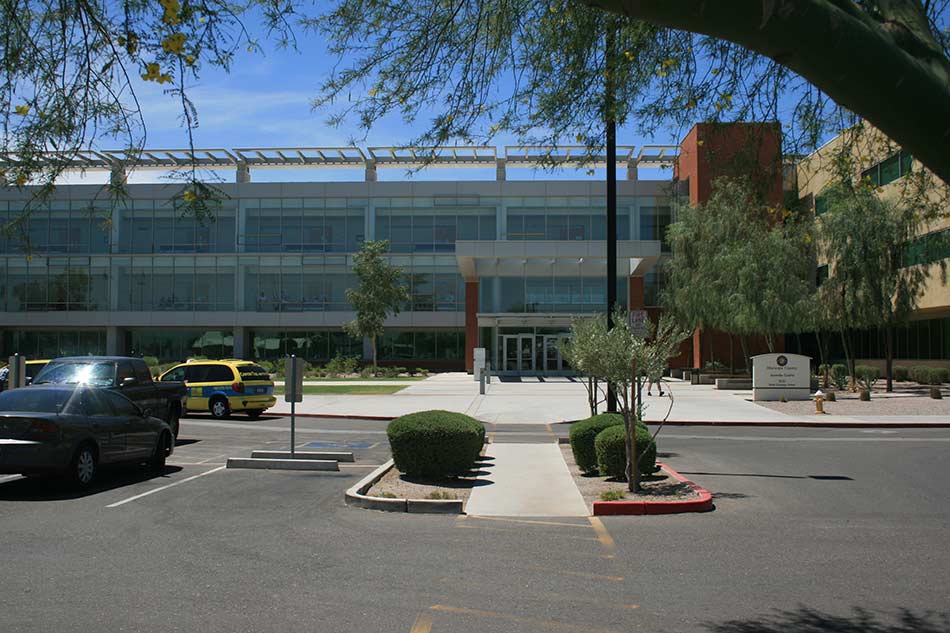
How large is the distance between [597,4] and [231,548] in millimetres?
6096

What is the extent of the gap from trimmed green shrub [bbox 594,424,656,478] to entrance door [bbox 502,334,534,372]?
40517 millimetres

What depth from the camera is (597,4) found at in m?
4.46

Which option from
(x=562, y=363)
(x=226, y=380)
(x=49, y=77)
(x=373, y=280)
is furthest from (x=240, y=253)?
(x=49, y=77)

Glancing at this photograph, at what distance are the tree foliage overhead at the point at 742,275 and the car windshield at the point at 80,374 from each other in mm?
27284

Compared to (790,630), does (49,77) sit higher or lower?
higher

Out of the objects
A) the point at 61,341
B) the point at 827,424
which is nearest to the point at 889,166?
the point at 827,424

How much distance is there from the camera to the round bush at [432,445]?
40.0ft

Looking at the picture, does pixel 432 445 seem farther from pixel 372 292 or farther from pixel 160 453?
pixel 372 292

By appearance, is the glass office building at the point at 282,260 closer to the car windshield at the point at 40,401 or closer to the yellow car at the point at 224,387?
the yellow car at the point at 224,387

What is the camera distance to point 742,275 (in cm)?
3872

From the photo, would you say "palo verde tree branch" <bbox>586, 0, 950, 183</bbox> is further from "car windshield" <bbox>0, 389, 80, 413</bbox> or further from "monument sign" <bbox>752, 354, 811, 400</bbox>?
"monument sign" <bbox>752, 354, 811, 400</bbox>

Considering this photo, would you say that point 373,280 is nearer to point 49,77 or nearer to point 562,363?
point 562,363

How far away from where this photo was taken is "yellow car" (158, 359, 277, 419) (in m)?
25.3

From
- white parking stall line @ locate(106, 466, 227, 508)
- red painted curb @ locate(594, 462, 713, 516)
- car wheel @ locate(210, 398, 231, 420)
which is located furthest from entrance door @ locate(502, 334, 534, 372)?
red painted curb @ locate(594, 462, 713, 516)
